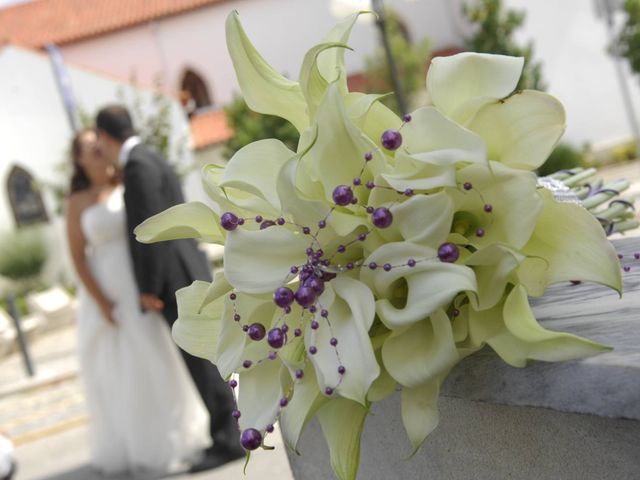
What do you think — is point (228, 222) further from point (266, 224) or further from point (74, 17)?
point (74, 17)

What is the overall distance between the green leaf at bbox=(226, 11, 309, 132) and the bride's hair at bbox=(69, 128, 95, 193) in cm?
533

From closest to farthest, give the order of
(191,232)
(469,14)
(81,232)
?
(191,232)
(81,232)
(469,14)

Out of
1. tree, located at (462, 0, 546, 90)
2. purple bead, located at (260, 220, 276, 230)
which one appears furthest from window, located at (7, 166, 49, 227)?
purple bead, located at (260, 220, 276, 230)

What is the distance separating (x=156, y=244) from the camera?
19.4 ft

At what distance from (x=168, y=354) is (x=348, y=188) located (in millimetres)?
5715

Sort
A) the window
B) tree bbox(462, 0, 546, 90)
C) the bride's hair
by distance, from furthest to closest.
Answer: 1. the window
2. tree bbox(462, 0, 546, 90)
3. the bride's hair

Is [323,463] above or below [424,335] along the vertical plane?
below

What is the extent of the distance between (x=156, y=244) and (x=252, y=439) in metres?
4.99

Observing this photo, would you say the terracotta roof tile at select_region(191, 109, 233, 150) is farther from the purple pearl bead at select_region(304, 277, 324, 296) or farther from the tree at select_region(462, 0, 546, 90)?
the purple pearl bead at select_region(304, 277, 324, 296)

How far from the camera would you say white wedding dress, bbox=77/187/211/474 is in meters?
6.43

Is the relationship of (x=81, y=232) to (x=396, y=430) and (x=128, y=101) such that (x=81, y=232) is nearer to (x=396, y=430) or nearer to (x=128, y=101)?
(x=396, y=430)

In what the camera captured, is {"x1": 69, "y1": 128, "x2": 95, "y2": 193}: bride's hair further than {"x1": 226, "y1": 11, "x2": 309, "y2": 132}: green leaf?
Yes

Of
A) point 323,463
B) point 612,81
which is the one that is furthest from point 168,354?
point 612,81

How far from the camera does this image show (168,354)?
654 cm
